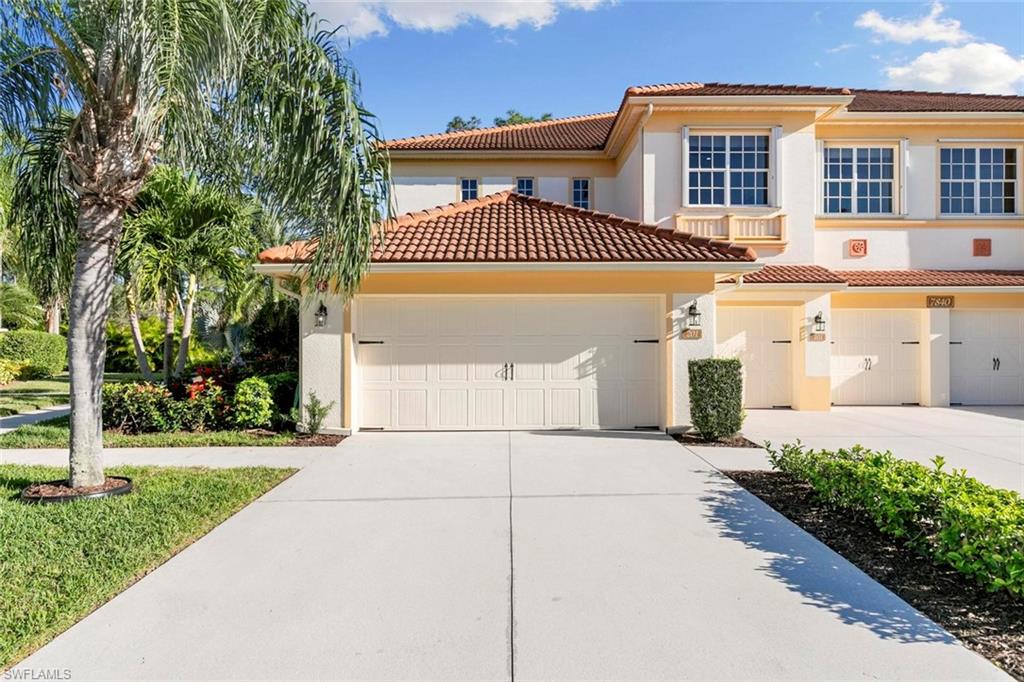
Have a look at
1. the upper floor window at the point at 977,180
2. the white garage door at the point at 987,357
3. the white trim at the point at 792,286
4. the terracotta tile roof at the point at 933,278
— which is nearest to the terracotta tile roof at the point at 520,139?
the white trim at the point at 792,286

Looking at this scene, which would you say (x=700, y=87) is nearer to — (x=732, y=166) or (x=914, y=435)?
(x=732, y=166)

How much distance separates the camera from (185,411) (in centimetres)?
970

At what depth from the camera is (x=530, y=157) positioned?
15898mm

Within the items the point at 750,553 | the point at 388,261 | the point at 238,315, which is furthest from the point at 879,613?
the point at 238,315

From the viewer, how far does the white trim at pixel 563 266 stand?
29.9 ft

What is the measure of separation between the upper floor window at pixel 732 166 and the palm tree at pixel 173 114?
356 inches

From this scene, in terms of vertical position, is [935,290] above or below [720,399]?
above

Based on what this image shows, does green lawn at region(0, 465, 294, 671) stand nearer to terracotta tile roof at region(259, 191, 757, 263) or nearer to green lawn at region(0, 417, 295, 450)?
green lawn at region(0, 417, 295, 450)

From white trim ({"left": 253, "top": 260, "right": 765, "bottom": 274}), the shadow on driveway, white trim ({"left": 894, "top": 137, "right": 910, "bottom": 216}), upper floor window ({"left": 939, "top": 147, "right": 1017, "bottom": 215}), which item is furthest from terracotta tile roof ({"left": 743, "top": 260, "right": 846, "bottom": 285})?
the shadow on driveway

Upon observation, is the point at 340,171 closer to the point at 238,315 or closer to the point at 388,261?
the point at 388,261

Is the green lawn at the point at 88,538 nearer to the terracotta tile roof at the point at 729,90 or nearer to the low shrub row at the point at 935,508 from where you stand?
the low shrub row at the point at 935,508

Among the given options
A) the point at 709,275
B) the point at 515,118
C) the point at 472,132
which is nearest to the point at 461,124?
the point at 515,118

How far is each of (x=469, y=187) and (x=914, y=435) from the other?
12.7 meters

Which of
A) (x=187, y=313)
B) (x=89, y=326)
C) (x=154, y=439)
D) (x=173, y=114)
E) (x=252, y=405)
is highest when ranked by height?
(x=173, y=114)
